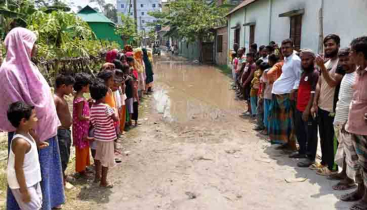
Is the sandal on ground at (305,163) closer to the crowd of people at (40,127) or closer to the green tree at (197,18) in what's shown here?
the crowd of people at (40,127)

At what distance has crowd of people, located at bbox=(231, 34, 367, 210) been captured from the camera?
318cm

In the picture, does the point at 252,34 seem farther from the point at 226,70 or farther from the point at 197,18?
the point at 197,18

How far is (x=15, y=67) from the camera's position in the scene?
8.52ft

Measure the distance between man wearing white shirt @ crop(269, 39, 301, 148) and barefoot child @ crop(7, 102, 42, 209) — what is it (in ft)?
11.6

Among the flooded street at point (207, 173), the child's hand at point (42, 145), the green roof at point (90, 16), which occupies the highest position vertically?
the green roof at point (90, 16)

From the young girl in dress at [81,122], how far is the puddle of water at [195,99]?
3522mm

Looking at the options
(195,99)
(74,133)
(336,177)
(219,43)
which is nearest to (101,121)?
(74,133)

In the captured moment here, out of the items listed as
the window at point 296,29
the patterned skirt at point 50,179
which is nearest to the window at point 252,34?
the window at point 296,29

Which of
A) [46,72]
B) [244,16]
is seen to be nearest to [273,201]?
[46,72]

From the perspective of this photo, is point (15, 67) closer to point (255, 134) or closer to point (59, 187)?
point (59, 187)

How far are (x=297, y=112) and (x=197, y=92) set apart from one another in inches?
266

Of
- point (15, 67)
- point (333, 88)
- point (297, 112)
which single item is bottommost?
point (297, 112)

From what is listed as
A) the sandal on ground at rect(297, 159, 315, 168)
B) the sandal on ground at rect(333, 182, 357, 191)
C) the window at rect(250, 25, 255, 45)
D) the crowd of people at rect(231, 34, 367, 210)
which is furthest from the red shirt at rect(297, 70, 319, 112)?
the window at rect(250, 25, 255, 45)

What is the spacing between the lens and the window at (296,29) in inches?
389
